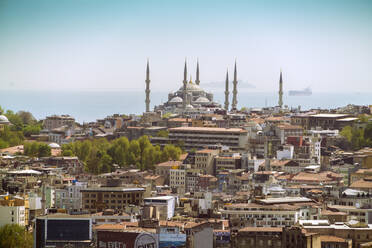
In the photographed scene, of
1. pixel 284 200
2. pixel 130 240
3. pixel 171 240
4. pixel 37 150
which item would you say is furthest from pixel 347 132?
pixel 130 240

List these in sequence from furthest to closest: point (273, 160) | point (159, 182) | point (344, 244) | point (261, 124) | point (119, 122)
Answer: point (119, 122), point (261, 124), point (273, 160), point (159, 182), point (344, 244)

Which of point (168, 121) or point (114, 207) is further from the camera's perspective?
point (168, 121)

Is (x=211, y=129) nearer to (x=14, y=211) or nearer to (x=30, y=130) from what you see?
(x=30, y=130)

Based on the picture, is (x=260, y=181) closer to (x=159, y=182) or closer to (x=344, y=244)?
(x=159, y=182)

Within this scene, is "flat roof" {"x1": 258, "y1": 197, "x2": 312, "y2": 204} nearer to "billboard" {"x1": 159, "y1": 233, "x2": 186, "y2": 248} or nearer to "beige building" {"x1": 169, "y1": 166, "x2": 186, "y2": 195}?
"billboard" {"x1": 159, "y1": 233, "x2": 186, "y2": 248}

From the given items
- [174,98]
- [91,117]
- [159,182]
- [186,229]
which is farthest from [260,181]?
[91,117]

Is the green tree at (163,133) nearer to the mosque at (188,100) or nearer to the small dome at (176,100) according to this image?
the mosque at (188,100)
